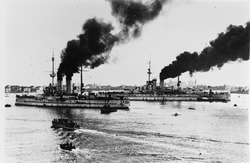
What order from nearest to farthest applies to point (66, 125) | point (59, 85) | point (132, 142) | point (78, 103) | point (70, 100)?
point (132, 142), point (66, 125), point (78, 103), point (70, 100), point (59, 85)

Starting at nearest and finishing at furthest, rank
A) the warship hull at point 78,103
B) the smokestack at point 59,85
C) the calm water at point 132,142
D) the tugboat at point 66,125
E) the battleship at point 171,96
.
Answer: the calm water at point 132,142, the tugboat at point 66,125, the warship hull at point 78,103, the smokestack at point 59,85, the battleship at point 171,96

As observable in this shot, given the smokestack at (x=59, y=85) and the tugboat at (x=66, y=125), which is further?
the smokestack at (x=59, y=85)

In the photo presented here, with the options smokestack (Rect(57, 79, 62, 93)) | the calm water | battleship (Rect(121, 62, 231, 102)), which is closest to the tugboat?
the calm water

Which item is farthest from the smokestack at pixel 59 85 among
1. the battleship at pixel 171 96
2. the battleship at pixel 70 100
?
the battleship at pixel 171 96

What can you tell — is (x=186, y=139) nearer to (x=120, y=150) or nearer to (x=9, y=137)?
(x=120, y=150)

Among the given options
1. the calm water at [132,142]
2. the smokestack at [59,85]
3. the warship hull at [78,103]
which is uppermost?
the smokestack at [59,85]

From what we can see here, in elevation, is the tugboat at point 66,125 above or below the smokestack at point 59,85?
below

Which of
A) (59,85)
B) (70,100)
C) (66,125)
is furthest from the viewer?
(59,85)

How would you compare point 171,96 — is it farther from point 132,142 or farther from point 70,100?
point 132,142

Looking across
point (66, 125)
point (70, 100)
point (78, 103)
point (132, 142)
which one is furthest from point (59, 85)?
point (132, 142)

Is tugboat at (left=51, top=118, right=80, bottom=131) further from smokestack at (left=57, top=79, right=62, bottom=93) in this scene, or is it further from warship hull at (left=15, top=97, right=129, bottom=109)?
smokestack at (left=57, top=79, right=62, bottom=93)

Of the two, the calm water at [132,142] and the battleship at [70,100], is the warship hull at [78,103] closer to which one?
the battleship at [70,100]
